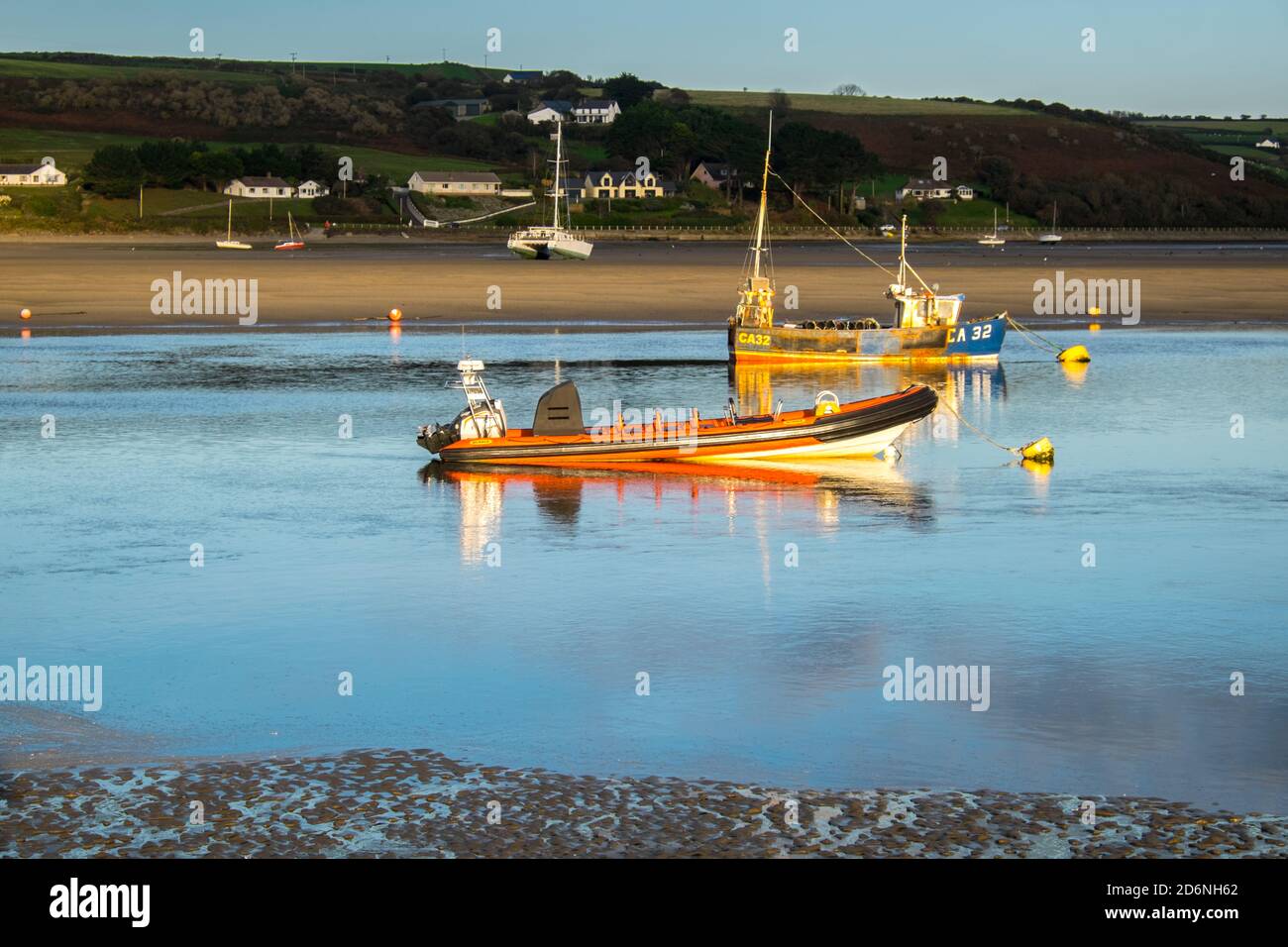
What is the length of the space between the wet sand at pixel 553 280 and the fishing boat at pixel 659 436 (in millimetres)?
34400

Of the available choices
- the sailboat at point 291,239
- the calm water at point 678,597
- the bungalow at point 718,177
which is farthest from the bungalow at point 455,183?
the calm water at point 678,597

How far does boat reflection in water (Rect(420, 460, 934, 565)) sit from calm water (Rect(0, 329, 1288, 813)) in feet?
0.39

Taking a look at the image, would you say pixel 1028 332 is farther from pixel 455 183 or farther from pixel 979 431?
pixel 455 183

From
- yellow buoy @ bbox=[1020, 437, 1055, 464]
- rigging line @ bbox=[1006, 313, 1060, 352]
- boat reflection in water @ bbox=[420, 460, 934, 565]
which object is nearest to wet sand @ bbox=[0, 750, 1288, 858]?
boat reflection in water @ bbox=[420, 460, 934, 565]

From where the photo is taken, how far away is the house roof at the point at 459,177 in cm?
18238

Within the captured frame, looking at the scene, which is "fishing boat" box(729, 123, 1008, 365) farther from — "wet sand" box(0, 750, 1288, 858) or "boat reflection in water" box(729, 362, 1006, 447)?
"wet sand" box(0, 750, 1288, 858)

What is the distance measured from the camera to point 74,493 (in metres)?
29.9

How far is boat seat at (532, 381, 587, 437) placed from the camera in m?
32.6

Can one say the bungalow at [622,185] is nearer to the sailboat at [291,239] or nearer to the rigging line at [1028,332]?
the sailboat at [291,239]

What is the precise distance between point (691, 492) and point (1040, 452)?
25.1 feet

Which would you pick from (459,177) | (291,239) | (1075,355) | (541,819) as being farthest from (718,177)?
(541,819)

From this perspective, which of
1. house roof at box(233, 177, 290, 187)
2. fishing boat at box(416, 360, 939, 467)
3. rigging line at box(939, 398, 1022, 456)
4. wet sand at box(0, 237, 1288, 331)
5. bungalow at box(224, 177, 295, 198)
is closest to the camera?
fishing boat at box(416, 360, 939, 467)

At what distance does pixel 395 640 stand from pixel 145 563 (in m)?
5.82
